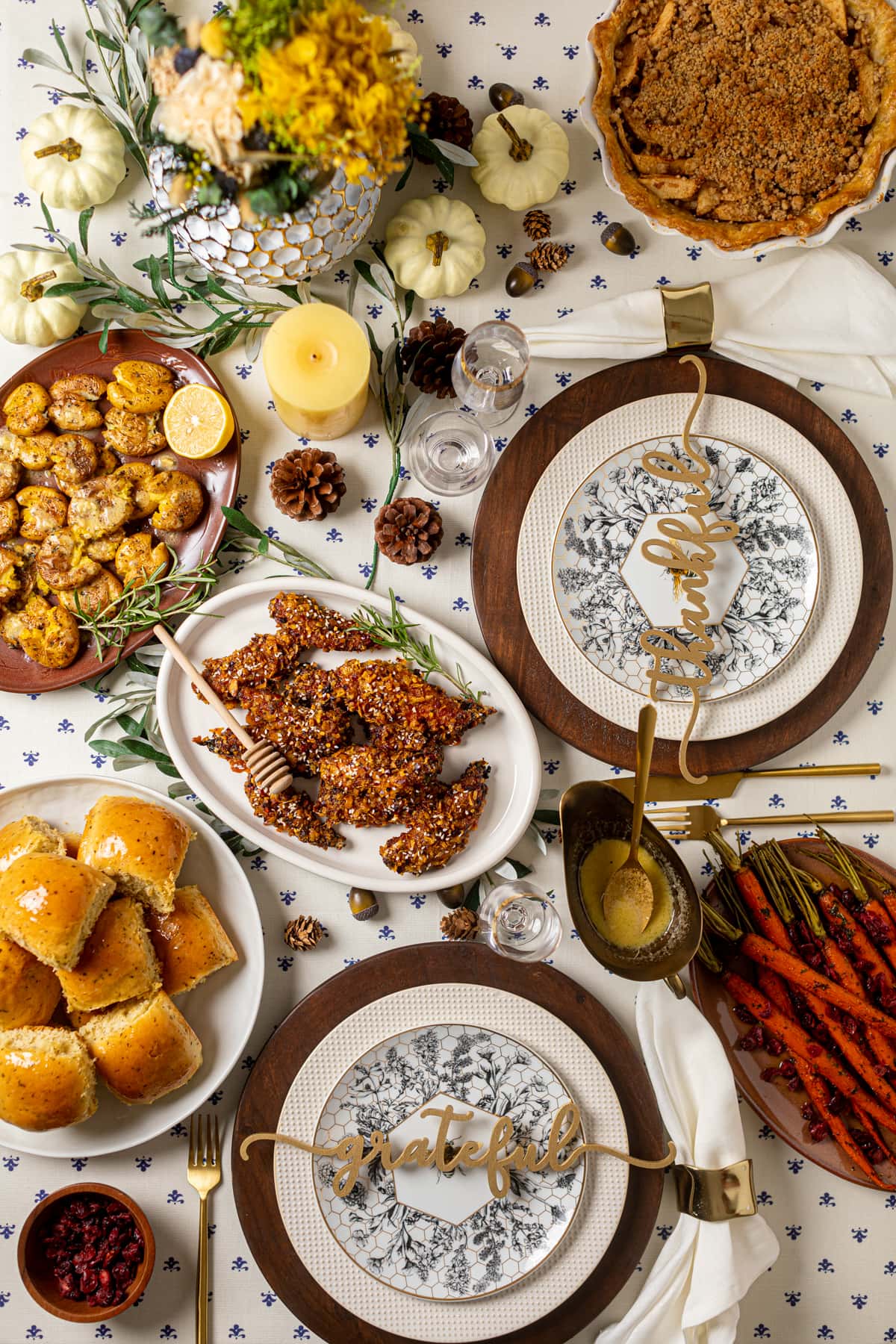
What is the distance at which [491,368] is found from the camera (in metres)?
1.81

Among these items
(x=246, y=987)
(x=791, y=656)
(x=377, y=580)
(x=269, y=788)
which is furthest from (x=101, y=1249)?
(x=791, y=656)

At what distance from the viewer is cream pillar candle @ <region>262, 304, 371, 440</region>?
5.57 feet

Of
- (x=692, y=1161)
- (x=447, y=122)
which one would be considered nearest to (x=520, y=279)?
(x=447, y=122)

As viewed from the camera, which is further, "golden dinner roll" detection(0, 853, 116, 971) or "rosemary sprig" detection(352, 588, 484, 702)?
"rosemary sprig" detection(352, 588, 484, 702)

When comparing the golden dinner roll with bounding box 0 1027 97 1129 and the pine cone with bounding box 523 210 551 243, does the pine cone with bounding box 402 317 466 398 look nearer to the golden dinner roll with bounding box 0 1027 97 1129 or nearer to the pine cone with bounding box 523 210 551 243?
the pine cone with bounding box 523 210 551 243

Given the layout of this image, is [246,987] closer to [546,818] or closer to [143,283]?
[546,818]

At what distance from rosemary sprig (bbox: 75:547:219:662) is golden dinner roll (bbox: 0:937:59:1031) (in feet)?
1.88

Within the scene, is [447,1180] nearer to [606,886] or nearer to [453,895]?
[453,895]

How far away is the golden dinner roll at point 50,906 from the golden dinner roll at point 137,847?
51mm

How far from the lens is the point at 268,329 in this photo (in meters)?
1.83

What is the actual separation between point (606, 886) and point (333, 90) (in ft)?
4.73

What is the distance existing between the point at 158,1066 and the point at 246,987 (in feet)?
0.73

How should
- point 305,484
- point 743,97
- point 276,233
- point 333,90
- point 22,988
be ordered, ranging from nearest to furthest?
point 333,90
point 276,233
point 22,988
point 743,97
point 305,484

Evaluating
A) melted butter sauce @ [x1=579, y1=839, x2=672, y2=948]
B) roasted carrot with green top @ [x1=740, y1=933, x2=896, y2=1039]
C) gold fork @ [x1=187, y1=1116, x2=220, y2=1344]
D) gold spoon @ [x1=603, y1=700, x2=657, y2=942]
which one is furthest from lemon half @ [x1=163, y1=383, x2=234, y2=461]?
roasted carrot with green top @ [x1=740, y1=933, x2=896, y2=1039]
